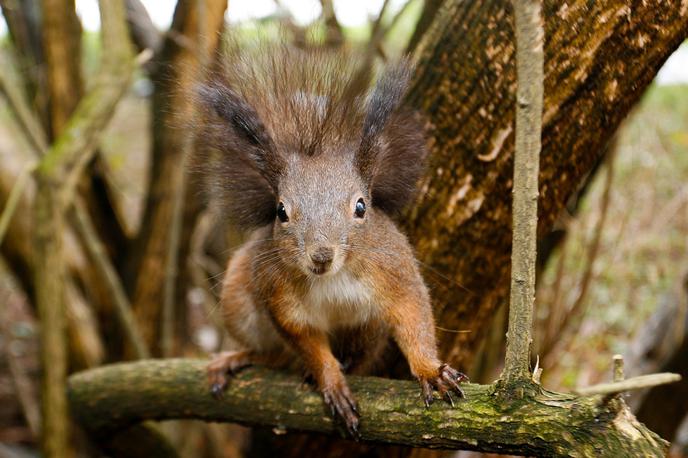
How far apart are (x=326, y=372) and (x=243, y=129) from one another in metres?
0.88

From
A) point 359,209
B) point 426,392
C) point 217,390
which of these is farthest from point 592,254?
point 426,392

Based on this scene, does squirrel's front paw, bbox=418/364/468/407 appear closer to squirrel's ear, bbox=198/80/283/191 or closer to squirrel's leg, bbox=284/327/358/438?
squirrel's leg, bbox=284/327/358/438

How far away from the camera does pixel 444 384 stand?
2.12m

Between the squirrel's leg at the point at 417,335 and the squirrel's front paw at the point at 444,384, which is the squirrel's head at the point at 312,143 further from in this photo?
the squirrel's front paw at the point at 444,384

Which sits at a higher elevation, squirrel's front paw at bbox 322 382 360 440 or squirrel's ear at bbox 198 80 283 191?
squirrel's ear at bbox 198 80 283 191

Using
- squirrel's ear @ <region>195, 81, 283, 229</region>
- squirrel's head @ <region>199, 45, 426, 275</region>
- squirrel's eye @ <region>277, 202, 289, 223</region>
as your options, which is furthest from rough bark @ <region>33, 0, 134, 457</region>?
squirrel's eye @ <region>277, 202, 289, 223</region>

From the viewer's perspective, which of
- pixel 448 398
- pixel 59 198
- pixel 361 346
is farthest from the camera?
pixel 59 198

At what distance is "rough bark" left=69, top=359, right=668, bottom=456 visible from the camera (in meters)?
1.72

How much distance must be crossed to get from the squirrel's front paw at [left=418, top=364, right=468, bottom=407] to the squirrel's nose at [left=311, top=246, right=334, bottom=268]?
46 centimetres

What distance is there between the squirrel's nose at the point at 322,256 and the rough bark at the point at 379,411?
441mm

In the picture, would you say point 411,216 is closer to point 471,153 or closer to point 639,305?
point 471,153

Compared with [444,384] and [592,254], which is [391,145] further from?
[592,254]

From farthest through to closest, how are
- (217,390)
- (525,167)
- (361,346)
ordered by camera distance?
(217,390)
(361,346)
(525,167)

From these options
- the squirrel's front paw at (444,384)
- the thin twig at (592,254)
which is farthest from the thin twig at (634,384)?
the thin twig at (592,254)
